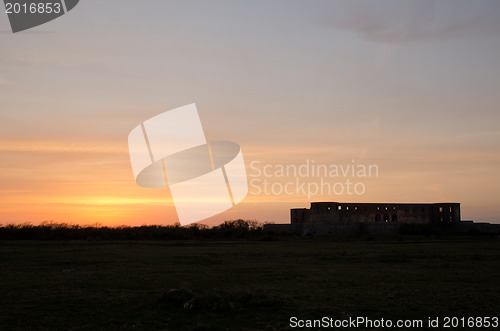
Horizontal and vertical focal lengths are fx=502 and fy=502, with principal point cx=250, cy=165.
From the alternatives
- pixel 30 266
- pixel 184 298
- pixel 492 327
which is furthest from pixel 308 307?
pixel 30 266

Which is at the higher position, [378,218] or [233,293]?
[233,293]

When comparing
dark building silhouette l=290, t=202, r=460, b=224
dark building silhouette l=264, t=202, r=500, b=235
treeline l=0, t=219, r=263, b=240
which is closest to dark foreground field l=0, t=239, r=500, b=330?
treeline l=0, t=219, r=263, b=240

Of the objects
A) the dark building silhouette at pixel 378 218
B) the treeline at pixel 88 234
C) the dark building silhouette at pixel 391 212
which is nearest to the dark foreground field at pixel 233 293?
the treeline at pixel 88 234

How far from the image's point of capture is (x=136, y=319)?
11852 mm

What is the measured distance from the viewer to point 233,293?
1310 cm

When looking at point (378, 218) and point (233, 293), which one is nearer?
point (233, 293)

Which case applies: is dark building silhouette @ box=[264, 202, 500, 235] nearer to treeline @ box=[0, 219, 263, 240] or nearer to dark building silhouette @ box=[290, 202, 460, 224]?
dark building silhouette @ box=[290, 202, 460, 224]

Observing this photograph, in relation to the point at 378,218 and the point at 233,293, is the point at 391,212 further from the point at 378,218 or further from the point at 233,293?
the point at 233,293

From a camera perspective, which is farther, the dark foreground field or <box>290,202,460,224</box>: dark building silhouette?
<box>290,202,460,224</box>: dark building silhouette

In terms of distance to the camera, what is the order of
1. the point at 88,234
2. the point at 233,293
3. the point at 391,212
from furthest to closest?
1. the point at 391,212
2. the point at 88,234
3. the point at 233,293

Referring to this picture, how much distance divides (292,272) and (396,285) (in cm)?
494

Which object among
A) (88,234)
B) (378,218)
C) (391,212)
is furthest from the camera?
(391,212)

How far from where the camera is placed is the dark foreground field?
1180 cm

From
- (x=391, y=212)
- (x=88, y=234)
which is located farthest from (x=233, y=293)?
(x=391, y=212)
